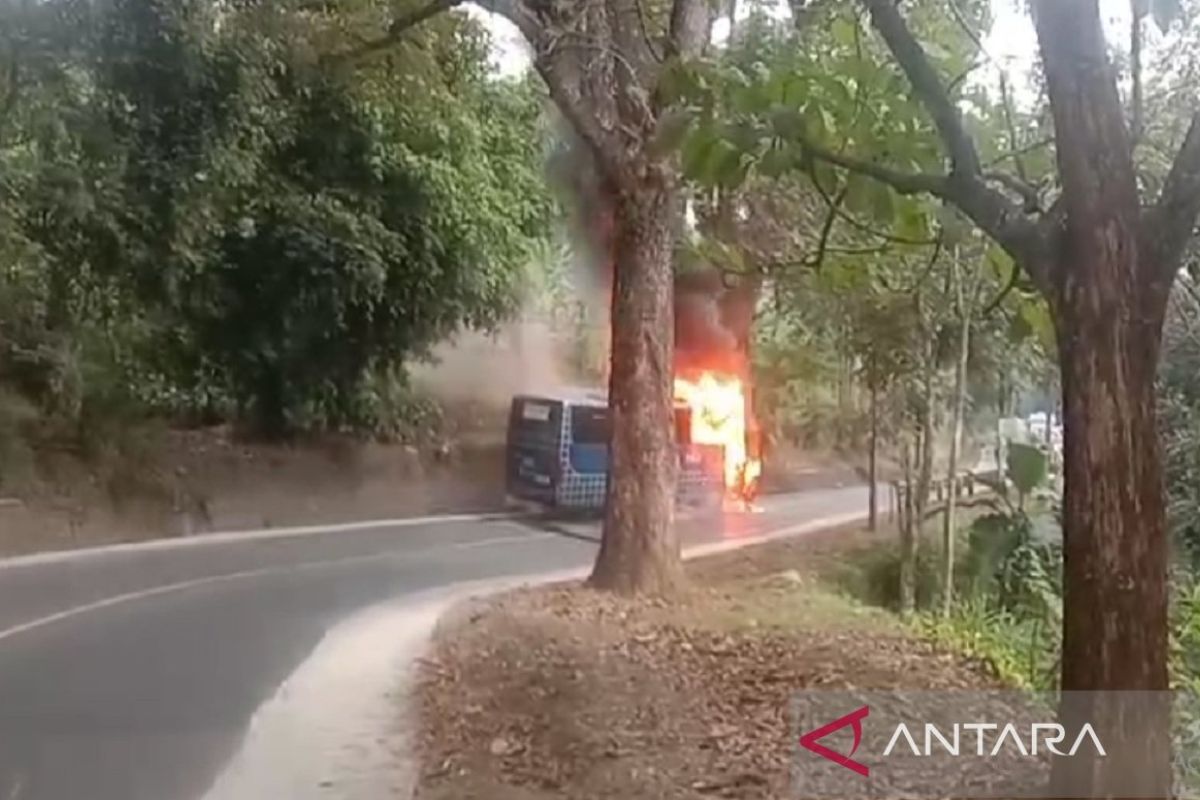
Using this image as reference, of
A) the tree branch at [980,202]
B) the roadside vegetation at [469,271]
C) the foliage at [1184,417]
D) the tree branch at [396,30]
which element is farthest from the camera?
the tree branch at [396,30]

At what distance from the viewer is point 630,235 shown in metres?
2.72

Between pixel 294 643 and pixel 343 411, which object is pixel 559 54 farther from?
pixel 294 643

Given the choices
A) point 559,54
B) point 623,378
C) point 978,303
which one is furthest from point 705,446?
point 559,54

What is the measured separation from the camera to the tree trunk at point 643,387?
2686 mm

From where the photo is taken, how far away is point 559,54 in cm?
262

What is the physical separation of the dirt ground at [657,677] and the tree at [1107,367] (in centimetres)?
41

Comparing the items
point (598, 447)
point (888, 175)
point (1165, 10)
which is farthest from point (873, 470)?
point (1165, 10)

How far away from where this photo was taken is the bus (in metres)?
2.44

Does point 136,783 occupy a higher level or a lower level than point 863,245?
lower

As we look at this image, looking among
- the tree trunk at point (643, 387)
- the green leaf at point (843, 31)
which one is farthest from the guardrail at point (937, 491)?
the green leaf at point (843, 31)

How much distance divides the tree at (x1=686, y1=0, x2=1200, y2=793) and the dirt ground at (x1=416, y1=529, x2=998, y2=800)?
413 millimetres

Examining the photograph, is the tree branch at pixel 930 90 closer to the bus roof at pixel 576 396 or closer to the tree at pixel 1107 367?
the tree at pixel 1107 367

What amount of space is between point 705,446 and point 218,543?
0.96m

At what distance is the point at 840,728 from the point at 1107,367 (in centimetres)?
57
